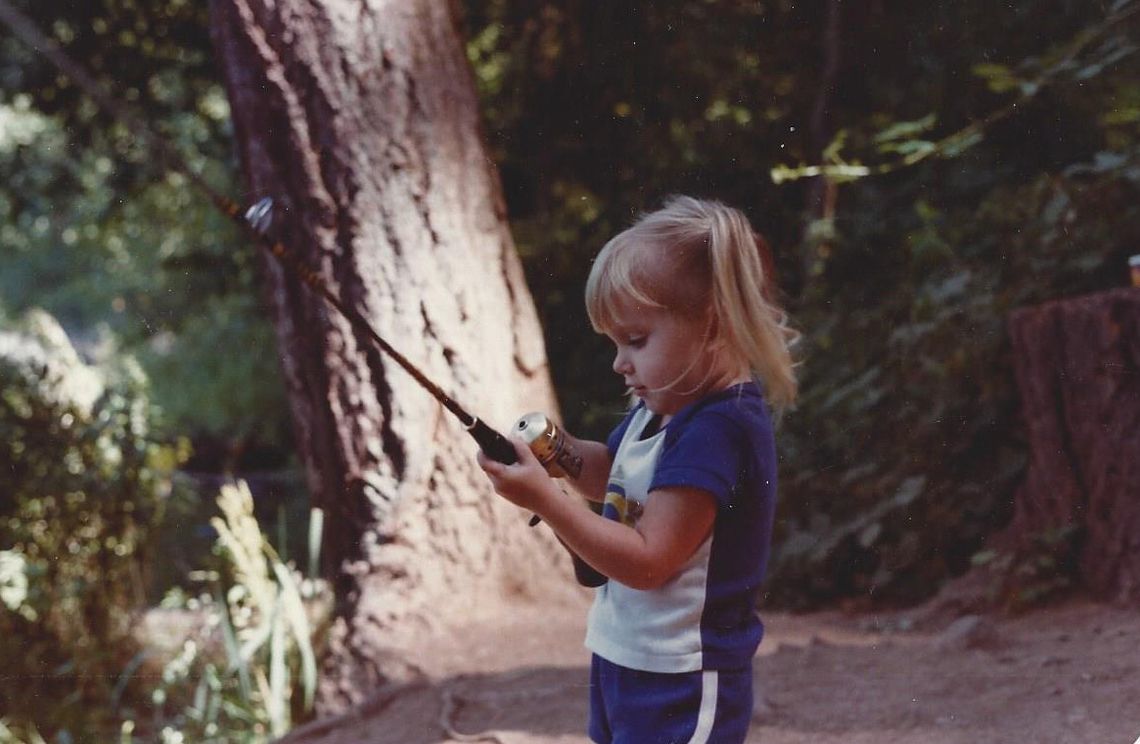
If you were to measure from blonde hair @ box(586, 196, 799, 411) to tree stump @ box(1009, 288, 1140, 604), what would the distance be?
6.56 ft

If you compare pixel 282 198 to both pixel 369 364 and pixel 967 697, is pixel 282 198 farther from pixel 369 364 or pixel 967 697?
pixel 967 697

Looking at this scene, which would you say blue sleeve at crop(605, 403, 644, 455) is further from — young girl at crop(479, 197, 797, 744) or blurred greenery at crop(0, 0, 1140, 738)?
blurred greenery at crop(0, 0, 1140, 738)

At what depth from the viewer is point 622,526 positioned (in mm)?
1760

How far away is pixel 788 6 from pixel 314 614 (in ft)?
12.3

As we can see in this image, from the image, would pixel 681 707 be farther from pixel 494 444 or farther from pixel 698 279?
pixel 698 279

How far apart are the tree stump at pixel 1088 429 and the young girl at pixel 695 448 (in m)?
1.98

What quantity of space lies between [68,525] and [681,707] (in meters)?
3.66

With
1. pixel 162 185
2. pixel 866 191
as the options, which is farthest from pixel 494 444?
pixel 162 185

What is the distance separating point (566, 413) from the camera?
19.0ft

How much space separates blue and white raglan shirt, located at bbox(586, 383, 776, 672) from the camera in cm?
182

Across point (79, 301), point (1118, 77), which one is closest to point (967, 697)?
point (1118, 77)

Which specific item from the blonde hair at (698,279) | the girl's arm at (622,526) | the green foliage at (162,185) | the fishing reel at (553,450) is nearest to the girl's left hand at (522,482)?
the girl's arm at (622,526)

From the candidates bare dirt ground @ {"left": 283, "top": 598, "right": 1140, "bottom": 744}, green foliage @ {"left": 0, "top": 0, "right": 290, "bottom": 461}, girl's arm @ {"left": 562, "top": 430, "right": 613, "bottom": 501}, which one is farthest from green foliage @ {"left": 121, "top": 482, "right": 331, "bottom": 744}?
girl's arm @ {"left": 562, "top": 430, "right": 613, "bottom": 501}

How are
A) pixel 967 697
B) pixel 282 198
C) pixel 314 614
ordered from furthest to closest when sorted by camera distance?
pixel 314 614
pixel 282 198
pixel 967 697
